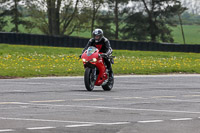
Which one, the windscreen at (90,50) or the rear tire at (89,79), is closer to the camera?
the rear tire at (89,79)

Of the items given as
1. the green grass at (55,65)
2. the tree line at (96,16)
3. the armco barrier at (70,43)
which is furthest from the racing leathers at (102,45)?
the tree line at (96,16)

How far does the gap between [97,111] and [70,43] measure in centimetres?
3097

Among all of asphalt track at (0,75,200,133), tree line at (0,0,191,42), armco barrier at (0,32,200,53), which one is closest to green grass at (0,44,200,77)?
armco barrier at (0,32,200,53)

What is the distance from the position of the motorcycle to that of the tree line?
129 feet

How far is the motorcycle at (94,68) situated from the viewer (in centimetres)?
1477

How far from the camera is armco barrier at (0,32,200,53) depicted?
131 feet

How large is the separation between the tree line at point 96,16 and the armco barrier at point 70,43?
13380 mm

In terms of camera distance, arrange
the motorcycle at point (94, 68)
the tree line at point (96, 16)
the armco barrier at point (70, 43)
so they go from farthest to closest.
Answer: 1. the tree line at point (96, 16)
2. the armco barrier at point (70, 43)
3. the motorcycle at point (94, 68)

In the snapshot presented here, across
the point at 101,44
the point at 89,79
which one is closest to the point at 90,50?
the point at 101,44

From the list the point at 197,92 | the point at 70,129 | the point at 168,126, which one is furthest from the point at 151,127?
the point at 197,92

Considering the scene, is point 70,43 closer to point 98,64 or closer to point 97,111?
point 98,64

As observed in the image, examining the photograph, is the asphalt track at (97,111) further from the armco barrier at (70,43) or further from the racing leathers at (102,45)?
the armco barrier at (70,43)

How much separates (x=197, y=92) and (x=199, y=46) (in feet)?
92.7

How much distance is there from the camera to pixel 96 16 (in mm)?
69500
